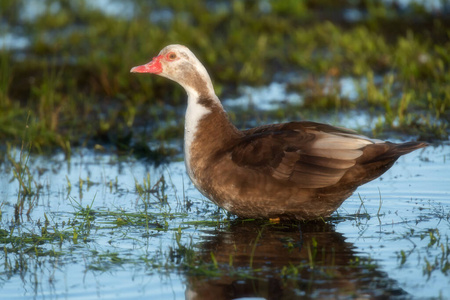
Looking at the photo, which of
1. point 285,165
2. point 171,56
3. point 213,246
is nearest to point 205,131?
point 285,165

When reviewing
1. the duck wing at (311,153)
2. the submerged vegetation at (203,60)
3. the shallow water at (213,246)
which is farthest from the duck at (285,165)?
the submerged vegetation at (203,60)

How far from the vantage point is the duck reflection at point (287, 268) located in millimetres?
4562

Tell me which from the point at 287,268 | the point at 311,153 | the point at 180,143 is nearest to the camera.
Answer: the point at 287,268

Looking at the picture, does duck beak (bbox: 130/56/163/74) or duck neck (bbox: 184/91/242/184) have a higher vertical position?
duck beak (bbox: 130/56/163/74)

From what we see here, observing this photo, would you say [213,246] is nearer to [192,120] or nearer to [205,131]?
[205,131]

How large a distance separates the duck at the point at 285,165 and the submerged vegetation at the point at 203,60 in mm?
2303

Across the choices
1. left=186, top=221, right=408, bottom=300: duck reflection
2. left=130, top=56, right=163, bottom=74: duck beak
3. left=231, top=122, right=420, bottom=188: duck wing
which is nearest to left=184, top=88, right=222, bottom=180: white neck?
left=231, top=122, right=420, bottom=188: duck wing

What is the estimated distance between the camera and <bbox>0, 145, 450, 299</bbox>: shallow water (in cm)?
471

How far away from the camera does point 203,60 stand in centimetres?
1168

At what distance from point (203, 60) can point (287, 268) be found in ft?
23.2

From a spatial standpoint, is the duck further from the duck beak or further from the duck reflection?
the duck beak

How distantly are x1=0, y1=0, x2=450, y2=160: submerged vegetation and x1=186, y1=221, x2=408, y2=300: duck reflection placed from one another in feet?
9.46

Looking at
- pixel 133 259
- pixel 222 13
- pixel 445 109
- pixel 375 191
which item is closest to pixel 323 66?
pixel 445 109

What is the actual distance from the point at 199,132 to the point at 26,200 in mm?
1760
